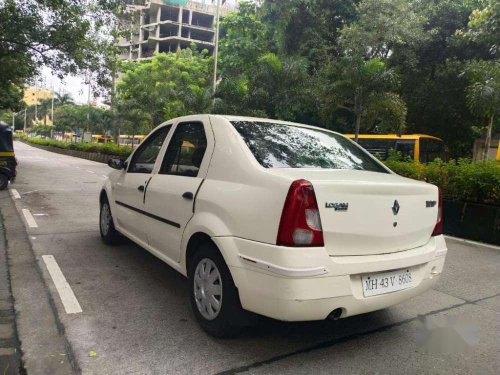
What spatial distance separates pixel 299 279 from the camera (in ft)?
8.30

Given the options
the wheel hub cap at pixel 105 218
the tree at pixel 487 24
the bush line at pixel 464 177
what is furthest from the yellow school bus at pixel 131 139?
the wheel hub cap at pixel 105 218

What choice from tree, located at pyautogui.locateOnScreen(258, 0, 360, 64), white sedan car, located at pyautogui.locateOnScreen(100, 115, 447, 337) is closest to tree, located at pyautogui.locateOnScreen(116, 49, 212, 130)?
tree, located at pyautogui.locateOnScreen(258, 0, 360, 64)

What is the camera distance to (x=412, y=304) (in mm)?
3975

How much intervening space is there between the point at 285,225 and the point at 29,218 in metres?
6.21

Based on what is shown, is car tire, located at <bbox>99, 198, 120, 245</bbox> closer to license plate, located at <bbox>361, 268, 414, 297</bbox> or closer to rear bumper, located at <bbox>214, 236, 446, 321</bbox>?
rear bumper, located at <bbox>214, 236, 446, 321</bbox>

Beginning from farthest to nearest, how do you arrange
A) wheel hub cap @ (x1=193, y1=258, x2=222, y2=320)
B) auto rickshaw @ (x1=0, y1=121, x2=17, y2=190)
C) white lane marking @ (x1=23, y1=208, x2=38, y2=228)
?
auto rickshaw @ (x1=0, y1=121, x2=17, y2=190), white lane marking @ (x1=23, y1=208, x2=38, y2=228), wheel hub cap @ (x1=193, y1=258, x2=222, y2=320)

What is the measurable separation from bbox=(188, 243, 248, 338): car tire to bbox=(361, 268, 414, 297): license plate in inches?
32.4

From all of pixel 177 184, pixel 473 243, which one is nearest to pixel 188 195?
pixel 177 184

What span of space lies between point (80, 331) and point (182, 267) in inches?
33.8

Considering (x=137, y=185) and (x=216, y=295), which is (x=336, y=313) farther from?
(x=137, y=185)

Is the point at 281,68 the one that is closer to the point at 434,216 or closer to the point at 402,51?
the point at 402,51

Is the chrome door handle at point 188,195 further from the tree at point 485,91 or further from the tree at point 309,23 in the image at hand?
the tree at point 309,23

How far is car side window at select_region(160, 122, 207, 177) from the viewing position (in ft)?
11.5

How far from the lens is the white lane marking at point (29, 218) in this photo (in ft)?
22.2
